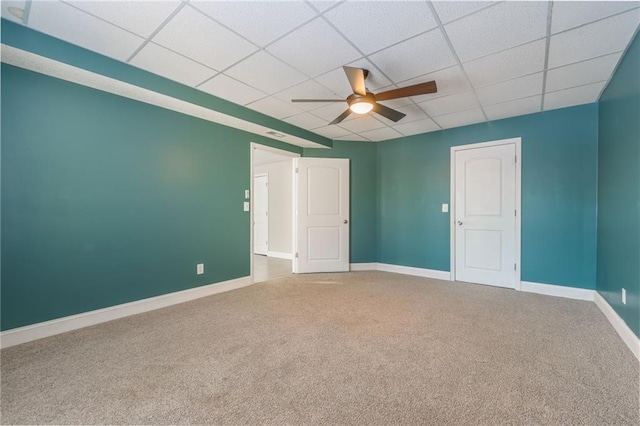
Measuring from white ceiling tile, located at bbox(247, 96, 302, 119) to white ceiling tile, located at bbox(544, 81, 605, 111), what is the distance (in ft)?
9.82

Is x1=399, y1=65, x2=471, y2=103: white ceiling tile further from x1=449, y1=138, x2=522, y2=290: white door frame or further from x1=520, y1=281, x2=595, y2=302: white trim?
x1=520, y1=281, x2=595, y2=302: white trim

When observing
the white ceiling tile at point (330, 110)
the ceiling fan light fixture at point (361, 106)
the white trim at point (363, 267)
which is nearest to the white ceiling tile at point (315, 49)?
the ceiling fan light fixture at point (361, 106)

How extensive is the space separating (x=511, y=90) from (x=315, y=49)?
7.47ft

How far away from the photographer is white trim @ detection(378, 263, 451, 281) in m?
4.51

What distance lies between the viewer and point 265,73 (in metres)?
2.71

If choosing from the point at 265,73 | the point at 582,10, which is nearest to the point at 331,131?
the point at 265,73

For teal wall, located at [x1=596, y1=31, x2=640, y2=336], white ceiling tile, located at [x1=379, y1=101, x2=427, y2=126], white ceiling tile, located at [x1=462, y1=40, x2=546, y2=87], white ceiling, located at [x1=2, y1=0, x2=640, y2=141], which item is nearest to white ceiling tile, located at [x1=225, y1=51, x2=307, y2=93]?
white ceiling, located at [x1=2, y1=0, x2=640, y2=141]

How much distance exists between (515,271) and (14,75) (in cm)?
579

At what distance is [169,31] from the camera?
6.91 ft

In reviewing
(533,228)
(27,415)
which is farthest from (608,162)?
(27,415)

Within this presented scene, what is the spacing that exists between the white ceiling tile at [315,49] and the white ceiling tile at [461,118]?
2.10 metres

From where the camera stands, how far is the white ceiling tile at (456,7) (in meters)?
1.81

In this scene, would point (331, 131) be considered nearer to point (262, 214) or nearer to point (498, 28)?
point (498, 28)

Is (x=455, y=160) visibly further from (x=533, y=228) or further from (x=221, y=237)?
(x=221, y=237)
